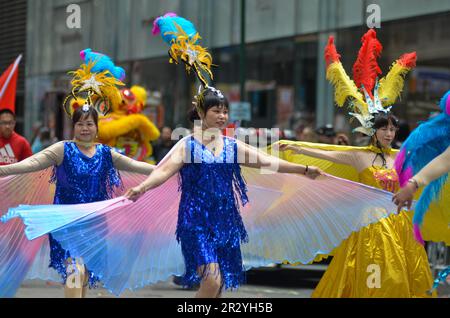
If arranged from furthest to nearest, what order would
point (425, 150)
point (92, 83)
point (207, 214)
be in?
1. point (92, 83)
2. point (207, 214)
3. point (425, 150)

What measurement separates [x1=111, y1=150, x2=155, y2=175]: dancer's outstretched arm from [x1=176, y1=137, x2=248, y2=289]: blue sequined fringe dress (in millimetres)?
992

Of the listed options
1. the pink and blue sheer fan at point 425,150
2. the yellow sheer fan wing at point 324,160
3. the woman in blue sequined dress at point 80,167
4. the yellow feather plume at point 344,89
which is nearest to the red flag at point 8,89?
the woman in blue sequined dress at point 80,167

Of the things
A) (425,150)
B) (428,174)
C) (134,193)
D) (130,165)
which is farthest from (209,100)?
(428,174)

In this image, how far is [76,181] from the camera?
753 centimetres

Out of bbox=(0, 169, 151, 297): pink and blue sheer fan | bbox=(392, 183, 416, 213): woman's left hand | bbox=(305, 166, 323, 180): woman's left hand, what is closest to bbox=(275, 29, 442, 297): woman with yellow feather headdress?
bbox=(305, 166, 323, 180): woman's left hand

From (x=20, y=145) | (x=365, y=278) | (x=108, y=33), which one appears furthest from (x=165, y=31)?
(x=108, y=33)

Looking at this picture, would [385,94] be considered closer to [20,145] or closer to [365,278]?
[365,278]

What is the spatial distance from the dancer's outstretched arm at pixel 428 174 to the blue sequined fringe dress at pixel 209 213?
1.22m

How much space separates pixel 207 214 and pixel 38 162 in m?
1.65

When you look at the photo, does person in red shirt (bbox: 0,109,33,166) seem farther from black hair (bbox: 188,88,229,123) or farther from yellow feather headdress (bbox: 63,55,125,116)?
black hair (bbox: 188,88,229,123)

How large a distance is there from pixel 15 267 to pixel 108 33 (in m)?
17.3

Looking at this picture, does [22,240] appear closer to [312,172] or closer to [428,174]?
[312,172]

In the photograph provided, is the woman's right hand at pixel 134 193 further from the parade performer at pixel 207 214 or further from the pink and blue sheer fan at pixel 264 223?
the pink and blue sheer fan at pixel 264 223

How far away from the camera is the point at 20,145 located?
404 inches
